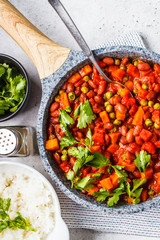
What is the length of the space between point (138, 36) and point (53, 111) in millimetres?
1243

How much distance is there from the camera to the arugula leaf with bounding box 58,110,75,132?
10.3ft


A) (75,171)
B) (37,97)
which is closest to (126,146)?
(75,171)

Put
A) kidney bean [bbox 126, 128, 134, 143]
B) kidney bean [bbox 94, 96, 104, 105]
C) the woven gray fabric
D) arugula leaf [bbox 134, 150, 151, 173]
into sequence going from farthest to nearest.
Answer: the woven gray fabric, kidney bean [bbox 94, 96, 104, 105], kidney bean [bbox 126, 128, 134, 143], arugula leaf [bbox 134, 150, 151, 173]

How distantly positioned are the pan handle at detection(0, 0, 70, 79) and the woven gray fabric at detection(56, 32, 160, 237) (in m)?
0.68

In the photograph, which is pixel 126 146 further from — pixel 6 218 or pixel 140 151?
pixel 6 218

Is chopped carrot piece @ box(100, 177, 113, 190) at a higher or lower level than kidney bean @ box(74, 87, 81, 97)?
lower

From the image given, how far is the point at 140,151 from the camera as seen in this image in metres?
3.04

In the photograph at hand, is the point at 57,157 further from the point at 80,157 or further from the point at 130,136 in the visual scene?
the point at 130,136

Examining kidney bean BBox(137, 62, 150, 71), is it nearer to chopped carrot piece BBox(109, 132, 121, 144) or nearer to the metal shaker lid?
chopped carrot piece BBox(109, 132, 121, 144)

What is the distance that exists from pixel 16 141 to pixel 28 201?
2.16 feet

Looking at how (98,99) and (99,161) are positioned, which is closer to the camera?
(99,161)

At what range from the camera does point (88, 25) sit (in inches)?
148

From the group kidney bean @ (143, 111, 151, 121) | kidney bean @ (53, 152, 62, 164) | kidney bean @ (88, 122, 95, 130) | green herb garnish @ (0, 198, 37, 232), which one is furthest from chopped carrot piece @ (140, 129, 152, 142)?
green herb garnish @ (0, 198, 37, 232)

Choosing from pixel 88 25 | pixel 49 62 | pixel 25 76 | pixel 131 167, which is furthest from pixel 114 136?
pixel 88 25
